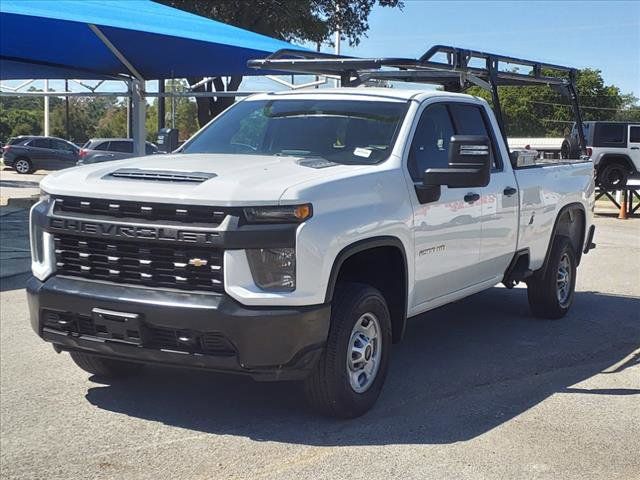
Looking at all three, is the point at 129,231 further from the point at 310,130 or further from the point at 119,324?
the point at 310,130

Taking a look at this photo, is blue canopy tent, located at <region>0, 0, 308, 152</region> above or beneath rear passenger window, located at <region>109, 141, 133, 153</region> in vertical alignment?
above

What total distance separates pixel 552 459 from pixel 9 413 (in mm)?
3238

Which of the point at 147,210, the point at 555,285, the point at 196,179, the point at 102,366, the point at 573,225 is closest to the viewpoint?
the point at 147,210

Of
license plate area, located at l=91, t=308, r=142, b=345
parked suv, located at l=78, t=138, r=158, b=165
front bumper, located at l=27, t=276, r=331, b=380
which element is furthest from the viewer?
parked suv, located at l=78, t=138, r=158, b=165

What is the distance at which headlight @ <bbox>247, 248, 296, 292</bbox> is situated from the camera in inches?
164

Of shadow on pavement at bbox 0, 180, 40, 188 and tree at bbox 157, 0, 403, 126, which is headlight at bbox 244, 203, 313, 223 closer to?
tree at bbox 157, 0, 403, 126

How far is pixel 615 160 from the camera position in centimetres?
2439

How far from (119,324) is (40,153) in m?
32.0

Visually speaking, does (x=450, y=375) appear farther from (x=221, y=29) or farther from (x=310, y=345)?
(x=221, y=29)

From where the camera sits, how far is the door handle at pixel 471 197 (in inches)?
226

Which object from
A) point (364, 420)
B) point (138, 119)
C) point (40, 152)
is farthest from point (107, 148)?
point (364, 420)

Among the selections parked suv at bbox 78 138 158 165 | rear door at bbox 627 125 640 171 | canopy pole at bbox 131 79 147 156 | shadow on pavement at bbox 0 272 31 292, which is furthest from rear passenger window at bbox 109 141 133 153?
shadow on pavement at bbox 0 272 31 292

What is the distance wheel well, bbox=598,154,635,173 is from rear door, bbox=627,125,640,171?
13 cm

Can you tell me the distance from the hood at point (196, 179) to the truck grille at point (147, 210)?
1.4 inches
